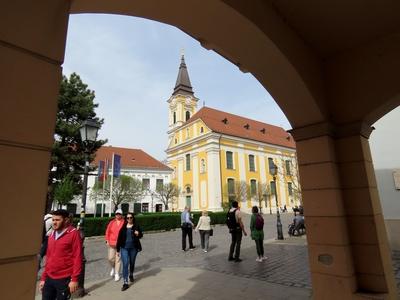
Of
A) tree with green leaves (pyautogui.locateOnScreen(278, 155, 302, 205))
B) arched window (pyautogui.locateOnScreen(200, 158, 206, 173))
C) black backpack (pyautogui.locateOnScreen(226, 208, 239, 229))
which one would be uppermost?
arched window (pyautogui.locateOnScreen(200, 158, 206, 173))

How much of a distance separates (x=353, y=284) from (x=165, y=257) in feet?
24.6

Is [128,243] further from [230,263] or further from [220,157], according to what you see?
[220,157]

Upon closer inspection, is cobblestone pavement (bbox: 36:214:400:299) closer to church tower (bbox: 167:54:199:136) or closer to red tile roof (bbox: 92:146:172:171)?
church tower (bbox: 167:54:199:136)

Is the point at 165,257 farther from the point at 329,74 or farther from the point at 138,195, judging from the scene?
the point at 138,195

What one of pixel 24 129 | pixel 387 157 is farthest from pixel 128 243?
pixel 387 157

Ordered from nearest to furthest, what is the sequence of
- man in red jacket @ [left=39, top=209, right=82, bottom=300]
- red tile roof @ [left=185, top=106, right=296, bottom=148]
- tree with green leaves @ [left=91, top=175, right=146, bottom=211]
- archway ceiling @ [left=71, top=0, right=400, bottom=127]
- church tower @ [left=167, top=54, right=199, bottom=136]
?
archway ceiling @ [left=71, top=0, right=400, bottom=127] → man in red jacket @ [left=39, top=209, right=82, bottom=300] → tree with green leaves @ [left=91, top=175, right=146, bottom=211] → red tile roof @ [left=185, top=106, right=296, bottom=148] → church tower @ [left=167, top=54, right=199, bottom=136]

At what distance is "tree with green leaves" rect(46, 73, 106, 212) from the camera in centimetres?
2489

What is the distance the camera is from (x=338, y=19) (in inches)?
146

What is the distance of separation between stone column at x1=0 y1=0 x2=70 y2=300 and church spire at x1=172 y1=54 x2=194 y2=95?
52931mm

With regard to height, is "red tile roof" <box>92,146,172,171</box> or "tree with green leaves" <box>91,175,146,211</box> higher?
"red tile roof" <box>92,146,172,171</box>

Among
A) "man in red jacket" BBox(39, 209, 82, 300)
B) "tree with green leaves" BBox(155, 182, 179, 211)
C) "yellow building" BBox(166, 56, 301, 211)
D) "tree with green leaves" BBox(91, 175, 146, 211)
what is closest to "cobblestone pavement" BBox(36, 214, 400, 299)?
"man in red jacket" BBox(39, 209, 82, 300)

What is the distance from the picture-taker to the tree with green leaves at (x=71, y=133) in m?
24.9

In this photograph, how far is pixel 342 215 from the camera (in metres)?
4.10

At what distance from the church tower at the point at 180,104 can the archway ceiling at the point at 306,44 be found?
4736cm
